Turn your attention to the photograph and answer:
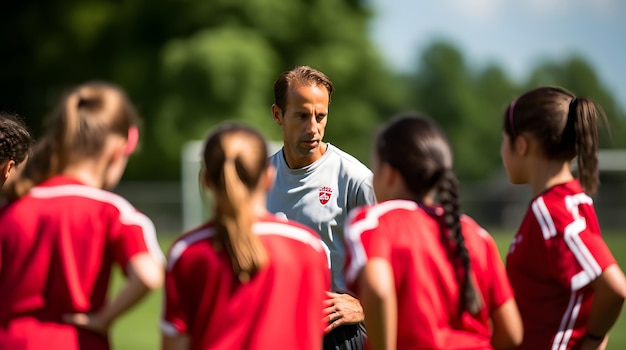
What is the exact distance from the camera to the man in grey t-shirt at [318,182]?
4.96m

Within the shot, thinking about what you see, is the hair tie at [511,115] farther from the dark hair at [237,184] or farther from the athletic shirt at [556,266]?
the dark hair at [237,184]

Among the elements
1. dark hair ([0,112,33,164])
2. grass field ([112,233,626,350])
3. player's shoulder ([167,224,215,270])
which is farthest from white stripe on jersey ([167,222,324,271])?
grass field ([112,233,626,350])

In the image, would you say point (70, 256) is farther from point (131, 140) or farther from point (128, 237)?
point (131, 140)

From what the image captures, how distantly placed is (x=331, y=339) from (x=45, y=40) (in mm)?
31270

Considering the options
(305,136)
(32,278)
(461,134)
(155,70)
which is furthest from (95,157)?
(461,134)

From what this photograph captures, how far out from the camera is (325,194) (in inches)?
197

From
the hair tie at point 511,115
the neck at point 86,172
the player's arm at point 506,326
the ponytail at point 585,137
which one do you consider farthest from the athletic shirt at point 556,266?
the neck at point 86,172

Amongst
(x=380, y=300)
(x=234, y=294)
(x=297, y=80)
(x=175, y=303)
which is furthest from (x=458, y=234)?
(x=297, y=80)

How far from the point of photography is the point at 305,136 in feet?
16.6

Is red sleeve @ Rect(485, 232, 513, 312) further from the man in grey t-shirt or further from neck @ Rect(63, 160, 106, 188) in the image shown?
neck @ Rect(63, 160, 106, 188)

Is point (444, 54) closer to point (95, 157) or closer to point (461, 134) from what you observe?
point (461, 134)

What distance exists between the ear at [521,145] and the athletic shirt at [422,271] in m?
0.79

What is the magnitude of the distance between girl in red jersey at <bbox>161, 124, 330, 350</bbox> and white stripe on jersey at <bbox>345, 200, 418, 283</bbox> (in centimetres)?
16

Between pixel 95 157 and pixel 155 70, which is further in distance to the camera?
pixel 155 70
